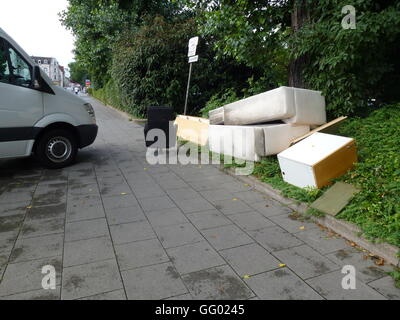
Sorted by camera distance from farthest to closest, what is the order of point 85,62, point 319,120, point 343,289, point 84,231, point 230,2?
1. point 85,62
2. point 230,2
3. point 319,120
4. point 84,231
5. point 343,289

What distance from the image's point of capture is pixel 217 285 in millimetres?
2627

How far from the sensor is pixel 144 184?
5352mm

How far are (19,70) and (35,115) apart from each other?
0.80 meters

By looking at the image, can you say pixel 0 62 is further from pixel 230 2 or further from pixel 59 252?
pixel 230 2

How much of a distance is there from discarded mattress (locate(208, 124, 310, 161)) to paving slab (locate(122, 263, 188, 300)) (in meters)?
3.07

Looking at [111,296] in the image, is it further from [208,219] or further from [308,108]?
[308,108]

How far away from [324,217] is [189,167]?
3.26 m

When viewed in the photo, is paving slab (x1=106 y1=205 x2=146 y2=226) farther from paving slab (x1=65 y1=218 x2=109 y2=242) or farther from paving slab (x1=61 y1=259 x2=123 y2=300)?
paving slab (x1=61 y1=259 x2=123 y2=300)

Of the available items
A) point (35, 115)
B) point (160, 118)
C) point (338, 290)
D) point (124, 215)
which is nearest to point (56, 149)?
point (35, 115)

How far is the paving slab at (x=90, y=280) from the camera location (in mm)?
2535

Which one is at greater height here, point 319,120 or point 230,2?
point 230,2

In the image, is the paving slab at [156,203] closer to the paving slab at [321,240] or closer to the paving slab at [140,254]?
the paving slab at [140,254]

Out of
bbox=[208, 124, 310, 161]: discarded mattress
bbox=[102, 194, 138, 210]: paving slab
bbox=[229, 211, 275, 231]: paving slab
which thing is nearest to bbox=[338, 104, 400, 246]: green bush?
bbox=[229, 211, 275, 231]: paving slab
